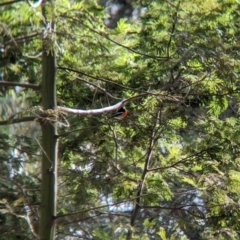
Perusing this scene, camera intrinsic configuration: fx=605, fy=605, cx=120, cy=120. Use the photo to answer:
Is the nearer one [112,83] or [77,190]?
[112,83]

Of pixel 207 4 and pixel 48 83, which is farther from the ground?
pixel 207 4

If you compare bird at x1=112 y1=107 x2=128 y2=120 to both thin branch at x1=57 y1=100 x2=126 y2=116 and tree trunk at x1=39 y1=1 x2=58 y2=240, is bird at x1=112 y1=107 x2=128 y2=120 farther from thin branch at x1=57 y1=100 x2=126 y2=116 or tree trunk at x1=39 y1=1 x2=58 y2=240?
tree trunk at x1=39 y1=1 x2=58 y2=240

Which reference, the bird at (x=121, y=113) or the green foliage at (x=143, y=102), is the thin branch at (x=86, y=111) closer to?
the green foliage at (x=143, y=102)

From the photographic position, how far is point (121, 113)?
14.9ft

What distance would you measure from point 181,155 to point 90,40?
1433 mm

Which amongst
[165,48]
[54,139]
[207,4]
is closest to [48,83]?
[54,139]

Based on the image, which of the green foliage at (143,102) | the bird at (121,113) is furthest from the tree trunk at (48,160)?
the bird at (121,113)

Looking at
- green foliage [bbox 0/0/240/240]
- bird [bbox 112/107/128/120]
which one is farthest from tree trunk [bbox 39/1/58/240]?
bird [bbox 112/107/128/120]

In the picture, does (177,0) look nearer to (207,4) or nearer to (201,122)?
(207,4)

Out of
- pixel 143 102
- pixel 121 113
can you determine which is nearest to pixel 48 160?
pixel 121 113

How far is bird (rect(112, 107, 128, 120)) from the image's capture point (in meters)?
4.50

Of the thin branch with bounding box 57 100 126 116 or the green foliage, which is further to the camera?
the green foliage

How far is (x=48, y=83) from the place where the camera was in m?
4.22

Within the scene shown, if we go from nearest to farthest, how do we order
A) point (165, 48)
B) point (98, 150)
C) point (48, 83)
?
point (48, 83), point (165, 48), point (98, 150)
